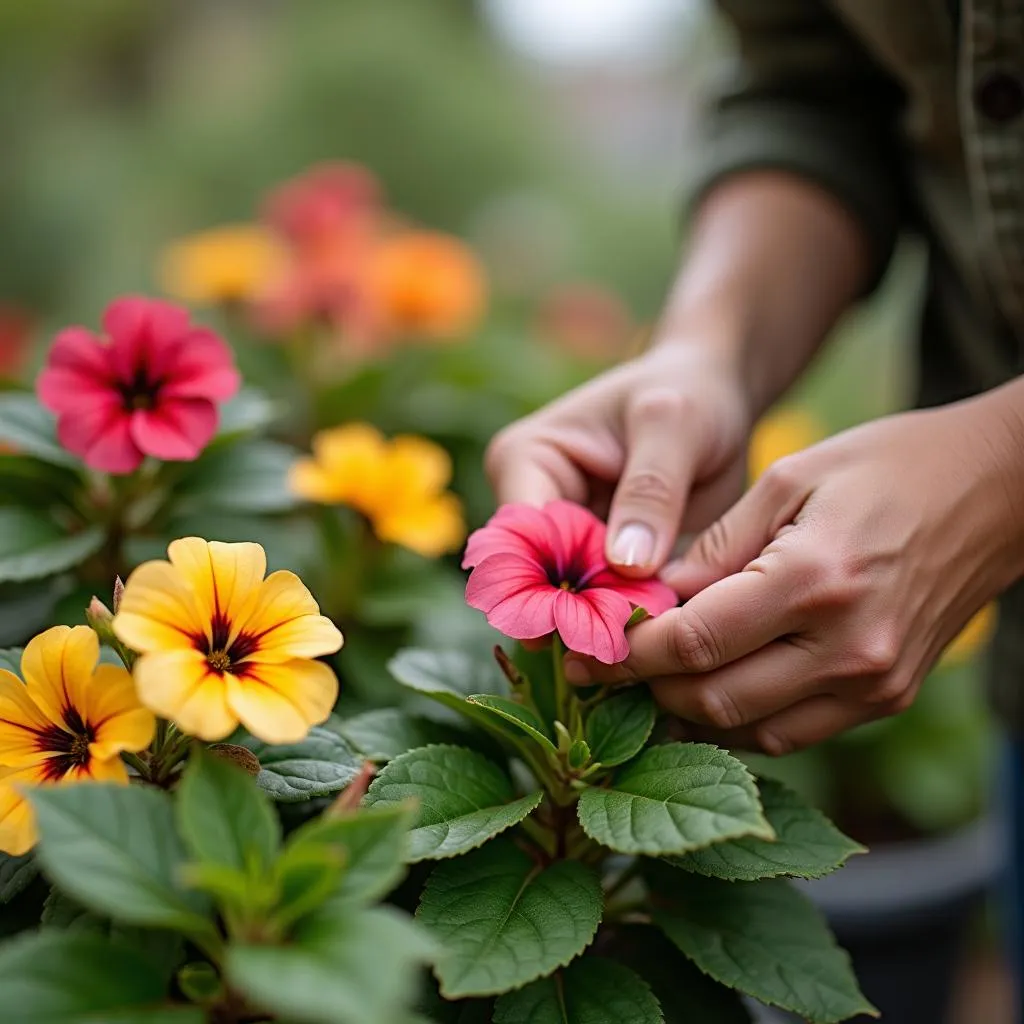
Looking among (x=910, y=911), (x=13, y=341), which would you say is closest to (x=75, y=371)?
(x=13, y=341)

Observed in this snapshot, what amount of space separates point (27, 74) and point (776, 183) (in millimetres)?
4283

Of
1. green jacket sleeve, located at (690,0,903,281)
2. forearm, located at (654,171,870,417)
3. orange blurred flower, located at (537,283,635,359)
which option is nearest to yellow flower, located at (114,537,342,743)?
forearm, located at (654,171,870,417)

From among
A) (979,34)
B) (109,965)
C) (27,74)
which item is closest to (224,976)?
(109,965)

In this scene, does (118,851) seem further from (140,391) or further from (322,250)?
(322,250)

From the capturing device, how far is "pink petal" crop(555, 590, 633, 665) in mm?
666

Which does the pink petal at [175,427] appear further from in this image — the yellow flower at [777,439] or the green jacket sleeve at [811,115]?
the yellow flower at [777,439]

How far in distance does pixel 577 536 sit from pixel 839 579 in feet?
0.61

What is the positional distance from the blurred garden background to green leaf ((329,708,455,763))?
17 cm

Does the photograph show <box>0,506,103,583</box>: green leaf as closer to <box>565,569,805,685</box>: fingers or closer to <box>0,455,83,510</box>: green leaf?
<box>0,455,83,510</box>: green leaf

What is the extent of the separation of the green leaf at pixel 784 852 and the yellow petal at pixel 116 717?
1.07ft

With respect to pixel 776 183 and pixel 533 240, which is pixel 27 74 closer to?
pixel 533 240

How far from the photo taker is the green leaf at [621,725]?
0.70m

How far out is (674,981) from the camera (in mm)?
762

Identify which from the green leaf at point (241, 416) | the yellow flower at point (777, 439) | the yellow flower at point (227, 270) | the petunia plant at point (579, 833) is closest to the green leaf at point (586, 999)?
the petunia plant at point (579, 833)
